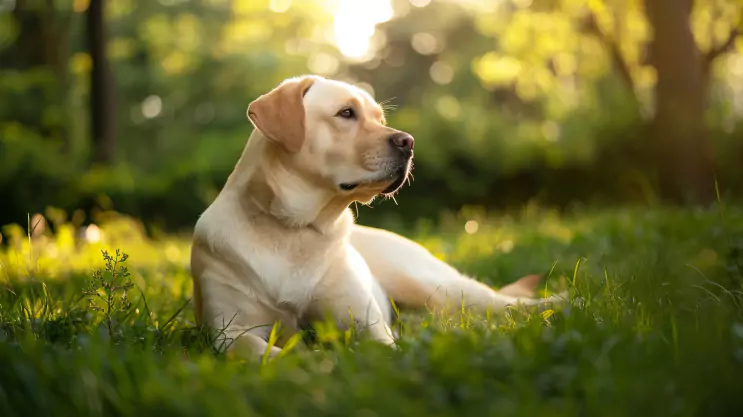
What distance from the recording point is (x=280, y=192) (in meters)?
3.24

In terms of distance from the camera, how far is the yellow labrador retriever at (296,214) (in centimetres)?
315

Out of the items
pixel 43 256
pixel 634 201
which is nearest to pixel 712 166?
pixel 634 201

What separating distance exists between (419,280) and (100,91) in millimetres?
9082

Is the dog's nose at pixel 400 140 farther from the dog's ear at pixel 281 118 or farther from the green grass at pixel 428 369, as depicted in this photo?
the green grass at pixel 428 369

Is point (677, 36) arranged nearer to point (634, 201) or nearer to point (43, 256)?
point (634, 201)

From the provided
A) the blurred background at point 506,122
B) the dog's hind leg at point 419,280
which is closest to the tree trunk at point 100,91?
the blurred background at point 506,122

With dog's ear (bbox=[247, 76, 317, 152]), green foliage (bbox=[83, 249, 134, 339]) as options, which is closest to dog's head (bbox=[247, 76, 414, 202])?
dog's ear (bbox=[247, 76, 317, 152])

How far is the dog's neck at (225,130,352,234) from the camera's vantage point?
10.6ft

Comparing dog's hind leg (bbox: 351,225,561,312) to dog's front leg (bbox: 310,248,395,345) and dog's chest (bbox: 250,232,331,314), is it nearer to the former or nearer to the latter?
dog's front leg (bbox: 310,248,395,345)

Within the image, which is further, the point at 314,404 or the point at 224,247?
the point at 224,247

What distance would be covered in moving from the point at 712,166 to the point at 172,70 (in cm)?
1799

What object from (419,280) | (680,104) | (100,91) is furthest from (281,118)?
(100,91)

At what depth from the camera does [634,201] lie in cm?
1172

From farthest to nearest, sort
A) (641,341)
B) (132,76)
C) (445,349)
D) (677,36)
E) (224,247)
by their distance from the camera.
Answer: (132,76)
(677,36)
(224,247)
(641,341)
(445,349)
